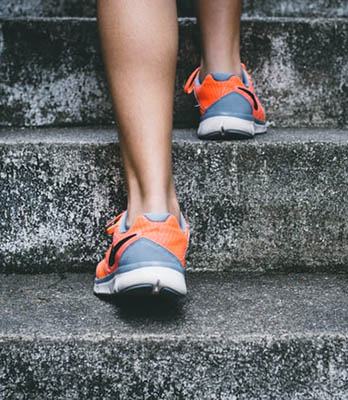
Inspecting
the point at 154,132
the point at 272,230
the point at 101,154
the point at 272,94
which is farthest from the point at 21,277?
the point at 272,94

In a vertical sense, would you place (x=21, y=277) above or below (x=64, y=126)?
below

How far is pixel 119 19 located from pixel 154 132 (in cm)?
20

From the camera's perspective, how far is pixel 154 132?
87 cm

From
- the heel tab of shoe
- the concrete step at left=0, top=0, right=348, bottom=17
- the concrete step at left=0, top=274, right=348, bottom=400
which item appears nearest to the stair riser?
the concrete step at left=0, top=274, right=348, bottom=400

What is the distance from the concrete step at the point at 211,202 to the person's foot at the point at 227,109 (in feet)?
0.14

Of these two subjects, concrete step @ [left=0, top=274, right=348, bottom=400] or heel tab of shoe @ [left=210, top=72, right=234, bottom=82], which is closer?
concrete step @ [left=0, top=274, right=348, bottom=400]

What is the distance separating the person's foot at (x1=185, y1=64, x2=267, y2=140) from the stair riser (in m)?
0.44

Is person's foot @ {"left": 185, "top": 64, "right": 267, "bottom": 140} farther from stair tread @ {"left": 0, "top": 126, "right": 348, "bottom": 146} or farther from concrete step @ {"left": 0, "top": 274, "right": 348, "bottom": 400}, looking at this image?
concrete step @ {"left": 0, "top": 274, "right": 348, "bottom": 400}

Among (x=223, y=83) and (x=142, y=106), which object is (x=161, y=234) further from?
(x=223, y=83)

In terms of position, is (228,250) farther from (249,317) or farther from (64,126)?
(64,126)

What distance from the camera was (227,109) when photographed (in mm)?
1058

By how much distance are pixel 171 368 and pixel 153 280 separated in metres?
0.13

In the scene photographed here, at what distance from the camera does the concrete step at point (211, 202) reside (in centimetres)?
101

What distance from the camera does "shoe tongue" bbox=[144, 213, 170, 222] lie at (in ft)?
2.71
